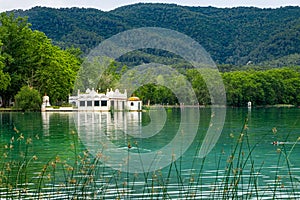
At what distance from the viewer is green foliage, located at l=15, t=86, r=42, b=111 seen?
56.5 metres

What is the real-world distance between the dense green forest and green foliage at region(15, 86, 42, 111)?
0.10 m

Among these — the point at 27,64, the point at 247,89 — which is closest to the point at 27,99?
the point at 27,64

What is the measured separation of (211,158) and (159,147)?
4.30m

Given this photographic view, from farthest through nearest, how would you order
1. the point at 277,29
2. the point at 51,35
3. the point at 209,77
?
the point at 277,29
the point at 51,35
the point at 209,77

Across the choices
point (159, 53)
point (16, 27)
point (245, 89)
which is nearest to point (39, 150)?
point (16, 27)

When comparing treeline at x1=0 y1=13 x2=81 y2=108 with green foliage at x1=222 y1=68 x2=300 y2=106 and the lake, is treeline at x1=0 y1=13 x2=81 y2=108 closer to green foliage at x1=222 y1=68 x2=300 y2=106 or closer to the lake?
green foliage at x1=222 y1=68 x2=300 y2=106

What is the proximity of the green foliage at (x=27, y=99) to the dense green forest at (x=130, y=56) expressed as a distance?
0.10 metres

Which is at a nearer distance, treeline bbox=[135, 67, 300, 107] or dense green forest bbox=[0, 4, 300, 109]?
dense green forest bbox=[0, 4, 300, 109]

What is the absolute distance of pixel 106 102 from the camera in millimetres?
61031

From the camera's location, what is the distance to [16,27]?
61531 millimetres

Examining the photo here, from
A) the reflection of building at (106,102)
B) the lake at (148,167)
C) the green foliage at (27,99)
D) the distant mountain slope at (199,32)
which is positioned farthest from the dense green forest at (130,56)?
the lake at (148,167)

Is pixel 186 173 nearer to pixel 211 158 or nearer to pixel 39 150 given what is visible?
pixel 211 158

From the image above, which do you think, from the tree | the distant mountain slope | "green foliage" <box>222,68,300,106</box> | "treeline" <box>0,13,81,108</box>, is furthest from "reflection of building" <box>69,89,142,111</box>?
the distant mountain slope

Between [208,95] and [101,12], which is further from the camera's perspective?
[101,12]
